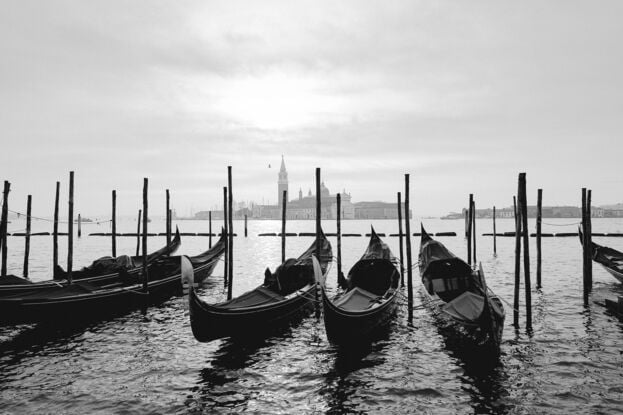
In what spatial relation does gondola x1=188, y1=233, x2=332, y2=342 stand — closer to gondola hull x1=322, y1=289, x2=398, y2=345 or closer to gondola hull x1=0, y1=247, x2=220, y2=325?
gondola hull x1=322, y1=289, x2=398, y2=345

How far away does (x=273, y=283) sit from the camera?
477 inches

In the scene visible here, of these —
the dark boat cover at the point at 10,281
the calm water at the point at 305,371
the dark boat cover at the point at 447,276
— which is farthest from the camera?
the dark boat cover at the point at 10,281

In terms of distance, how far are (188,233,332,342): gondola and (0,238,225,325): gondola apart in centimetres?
125

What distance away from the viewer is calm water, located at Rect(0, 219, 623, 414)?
6398 millimetres

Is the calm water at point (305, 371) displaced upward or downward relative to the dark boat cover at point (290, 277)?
downward

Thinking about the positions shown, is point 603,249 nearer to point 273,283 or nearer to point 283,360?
point 273,283

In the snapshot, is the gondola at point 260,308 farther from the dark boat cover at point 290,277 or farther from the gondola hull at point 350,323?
the gondola hull at point 350,323

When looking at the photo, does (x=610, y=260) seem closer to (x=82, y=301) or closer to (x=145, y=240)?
(x=145, y=240)

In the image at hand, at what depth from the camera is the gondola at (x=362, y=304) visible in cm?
820

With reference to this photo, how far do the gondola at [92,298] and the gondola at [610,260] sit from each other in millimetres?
15398

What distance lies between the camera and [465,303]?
9914 mm

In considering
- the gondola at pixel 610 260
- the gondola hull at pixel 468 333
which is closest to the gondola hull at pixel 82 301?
the gondola hull at pixel 468 333

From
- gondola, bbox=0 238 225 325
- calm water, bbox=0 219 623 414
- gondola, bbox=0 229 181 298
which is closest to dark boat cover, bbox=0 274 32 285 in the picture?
gondola, bbox=0 229 181 298

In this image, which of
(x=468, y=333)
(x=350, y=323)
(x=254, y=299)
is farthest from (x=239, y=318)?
(x=468, y=333)
